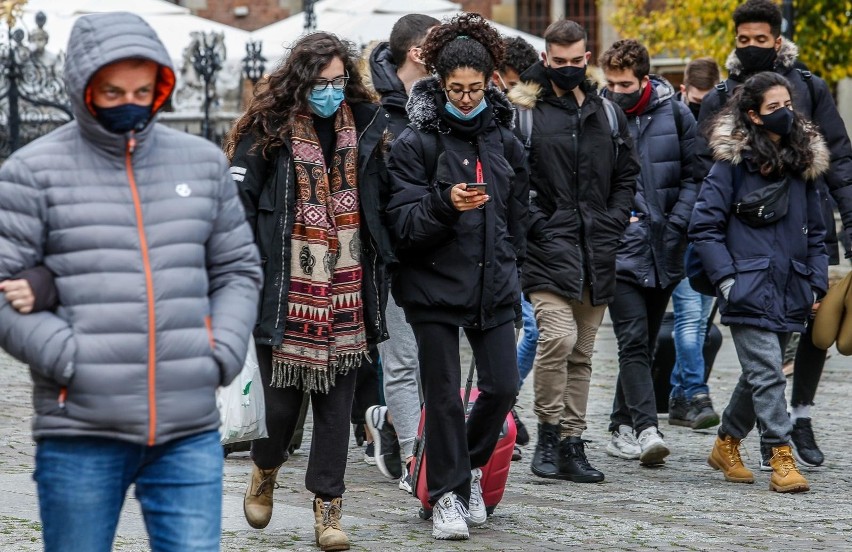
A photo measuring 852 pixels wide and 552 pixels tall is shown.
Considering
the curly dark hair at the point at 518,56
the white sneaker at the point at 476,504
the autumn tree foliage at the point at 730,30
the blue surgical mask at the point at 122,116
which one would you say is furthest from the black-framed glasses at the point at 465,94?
the autumn tree foliage at the point at 730,30

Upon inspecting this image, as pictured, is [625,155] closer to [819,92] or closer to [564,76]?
[564,76]

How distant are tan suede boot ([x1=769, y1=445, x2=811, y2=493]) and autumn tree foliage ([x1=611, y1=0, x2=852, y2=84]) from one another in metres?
14.8

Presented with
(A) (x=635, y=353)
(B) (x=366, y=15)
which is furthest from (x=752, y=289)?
(B) (x=366, y=15)

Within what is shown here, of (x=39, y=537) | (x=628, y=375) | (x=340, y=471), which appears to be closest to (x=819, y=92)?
(x=628, y=375)

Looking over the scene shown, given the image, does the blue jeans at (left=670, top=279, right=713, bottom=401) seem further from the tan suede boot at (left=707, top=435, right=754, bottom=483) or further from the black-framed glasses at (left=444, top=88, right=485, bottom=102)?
the black-framed glasses at (left=444, top=88, right=485, bottom=102)

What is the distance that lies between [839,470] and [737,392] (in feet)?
2.23

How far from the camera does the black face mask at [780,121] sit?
7.41 metres

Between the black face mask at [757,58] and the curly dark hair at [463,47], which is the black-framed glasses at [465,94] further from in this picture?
the black face mask at [757,58]

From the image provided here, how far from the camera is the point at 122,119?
152 inches

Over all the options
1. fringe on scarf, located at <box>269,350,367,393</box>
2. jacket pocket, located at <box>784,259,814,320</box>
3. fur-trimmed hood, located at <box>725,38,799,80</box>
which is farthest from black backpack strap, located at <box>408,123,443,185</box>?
fur-trimmed hood, located at <box>725,38,799,80</box>

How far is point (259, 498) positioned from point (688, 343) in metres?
3.68

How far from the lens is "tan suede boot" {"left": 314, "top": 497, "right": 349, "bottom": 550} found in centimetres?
594

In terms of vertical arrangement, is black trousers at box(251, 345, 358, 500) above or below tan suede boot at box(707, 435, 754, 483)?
above

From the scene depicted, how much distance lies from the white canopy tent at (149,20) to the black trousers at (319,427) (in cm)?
1282
